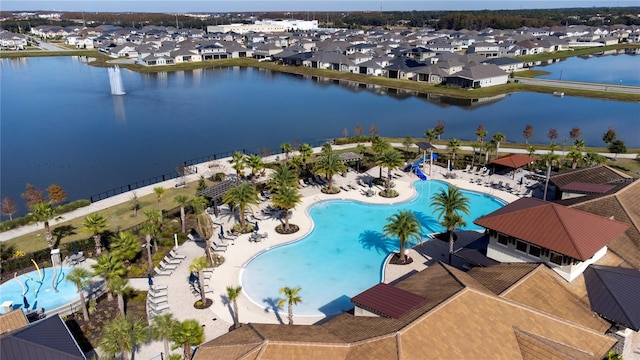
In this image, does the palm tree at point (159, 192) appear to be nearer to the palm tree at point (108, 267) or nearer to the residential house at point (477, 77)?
the palm tree at point (108, 267)

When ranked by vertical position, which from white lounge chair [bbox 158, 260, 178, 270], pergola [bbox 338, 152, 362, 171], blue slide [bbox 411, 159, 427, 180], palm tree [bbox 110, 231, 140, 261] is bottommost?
white lounge chair [bbox 158, 260, 178, 270]

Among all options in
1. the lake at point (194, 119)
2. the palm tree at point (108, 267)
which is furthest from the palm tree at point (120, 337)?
the lake at point (194, 119)

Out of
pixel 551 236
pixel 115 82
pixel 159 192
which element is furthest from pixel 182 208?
pixel 115 82

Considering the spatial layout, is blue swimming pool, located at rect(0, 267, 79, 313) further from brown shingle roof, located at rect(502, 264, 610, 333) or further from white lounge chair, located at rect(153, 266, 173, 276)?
brown shingle roof, located at rect(502, 264, 610, 333)

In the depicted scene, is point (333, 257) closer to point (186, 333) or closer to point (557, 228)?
point (557, 228)

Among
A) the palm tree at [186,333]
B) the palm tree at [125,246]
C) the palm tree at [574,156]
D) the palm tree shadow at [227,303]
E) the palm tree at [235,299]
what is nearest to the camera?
the palm tree at [186,333]

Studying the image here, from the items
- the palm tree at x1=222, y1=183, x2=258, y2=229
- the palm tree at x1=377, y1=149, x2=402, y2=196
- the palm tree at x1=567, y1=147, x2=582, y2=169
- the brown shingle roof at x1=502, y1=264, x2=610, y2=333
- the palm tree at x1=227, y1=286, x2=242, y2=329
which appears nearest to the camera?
the brown shingle roof at x1=502, y1=264, x2=610, y2=333

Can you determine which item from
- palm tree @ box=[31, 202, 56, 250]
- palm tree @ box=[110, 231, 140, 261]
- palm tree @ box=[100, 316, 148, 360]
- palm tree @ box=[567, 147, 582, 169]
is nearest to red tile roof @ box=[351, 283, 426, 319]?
palm tree @ box=[100, 316, 148, 360]
